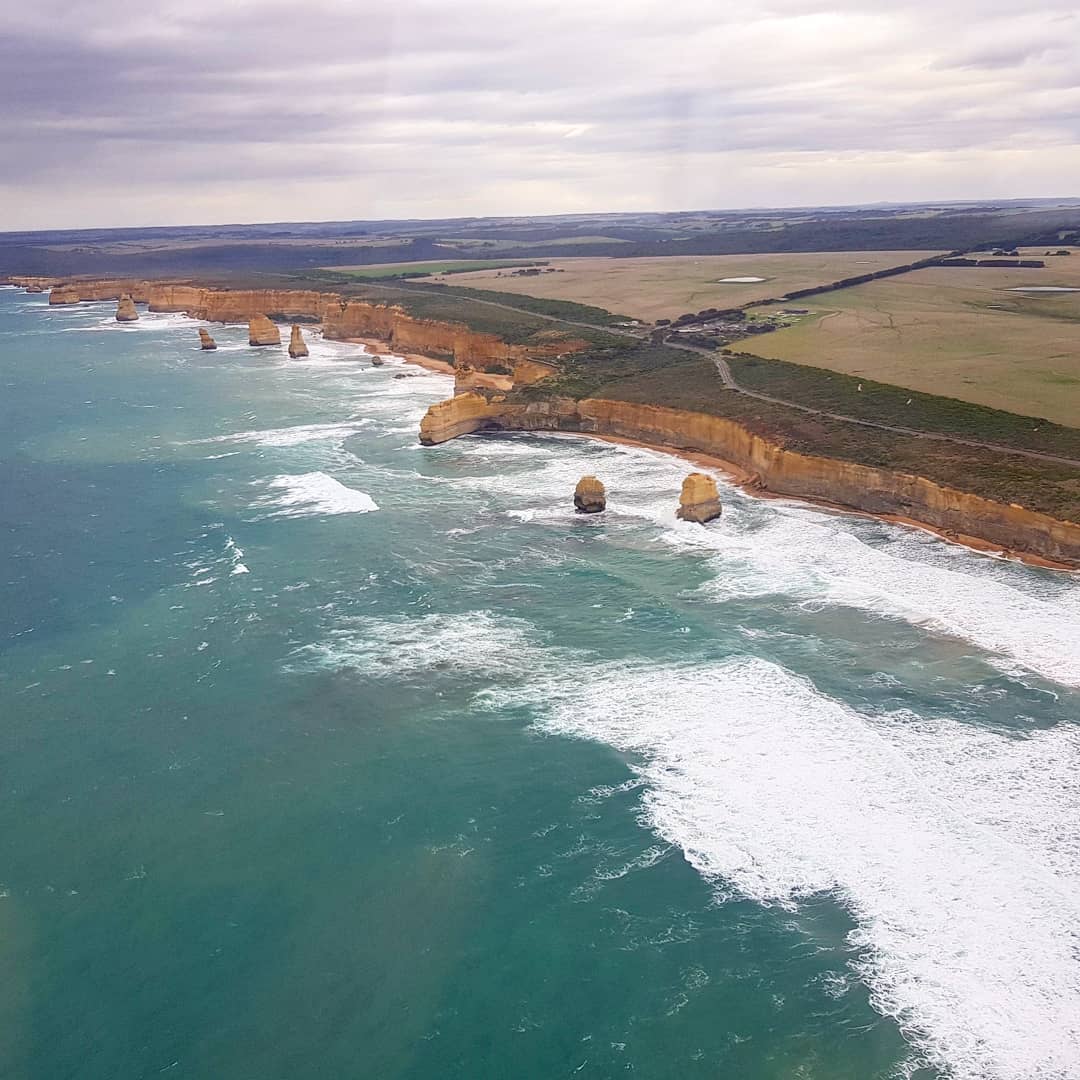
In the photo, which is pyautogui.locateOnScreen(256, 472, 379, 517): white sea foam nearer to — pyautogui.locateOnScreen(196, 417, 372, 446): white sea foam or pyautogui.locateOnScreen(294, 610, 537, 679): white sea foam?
pyautogui.locateOnScreen(196, 417, 372, 446): white sea foam

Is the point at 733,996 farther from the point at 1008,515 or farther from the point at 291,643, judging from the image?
the point at 1008,515

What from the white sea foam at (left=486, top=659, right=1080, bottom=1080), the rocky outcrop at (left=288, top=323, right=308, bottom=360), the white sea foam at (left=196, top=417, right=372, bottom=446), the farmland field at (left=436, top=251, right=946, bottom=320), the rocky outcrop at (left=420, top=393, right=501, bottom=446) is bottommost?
the white sea foam at (left=486, top=659, right=1080, bottom=1080)

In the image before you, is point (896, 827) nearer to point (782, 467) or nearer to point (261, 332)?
point (782, 467)

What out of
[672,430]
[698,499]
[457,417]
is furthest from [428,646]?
[457,417]

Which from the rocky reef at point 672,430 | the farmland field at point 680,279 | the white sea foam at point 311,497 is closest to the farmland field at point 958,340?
the rocky reef at point 672,430

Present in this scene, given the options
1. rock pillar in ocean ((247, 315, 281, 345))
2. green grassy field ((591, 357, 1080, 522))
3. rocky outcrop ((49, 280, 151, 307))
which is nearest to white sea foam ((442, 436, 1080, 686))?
green grassy field ((591, 357, 1080, 522))

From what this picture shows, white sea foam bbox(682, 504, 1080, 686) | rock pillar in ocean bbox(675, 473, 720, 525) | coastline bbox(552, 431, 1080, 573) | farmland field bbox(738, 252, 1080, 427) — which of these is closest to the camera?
white sea foam bbox(682, 504, 1080, 686)
